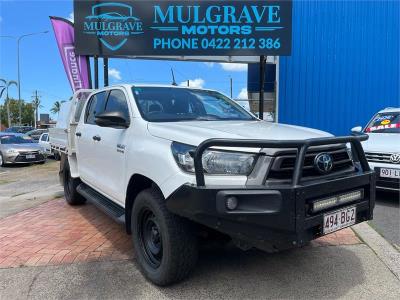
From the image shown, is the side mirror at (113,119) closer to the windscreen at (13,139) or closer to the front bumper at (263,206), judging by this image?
the front bumper at (263,206)

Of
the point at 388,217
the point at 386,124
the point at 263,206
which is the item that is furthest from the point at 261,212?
the point at 386,124

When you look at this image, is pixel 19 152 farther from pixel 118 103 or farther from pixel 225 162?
pixel 225 162

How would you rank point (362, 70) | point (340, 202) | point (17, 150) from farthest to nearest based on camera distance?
point (17, 150) < point (362, 70) < point (340, 202)

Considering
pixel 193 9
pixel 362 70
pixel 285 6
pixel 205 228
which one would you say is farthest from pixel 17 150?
pixel 205 228

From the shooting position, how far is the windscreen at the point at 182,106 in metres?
4.30

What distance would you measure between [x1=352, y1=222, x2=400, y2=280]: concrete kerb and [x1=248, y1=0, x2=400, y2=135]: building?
9009mm

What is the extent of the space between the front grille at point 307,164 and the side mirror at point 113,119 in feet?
5.86

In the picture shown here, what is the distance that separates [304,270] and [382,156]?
383cm

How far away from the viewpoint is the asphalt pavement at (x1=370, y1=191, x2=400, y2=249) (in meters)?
5.10

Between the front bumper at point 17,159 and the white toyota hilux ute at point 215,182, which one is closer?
the white toyota hilux ute at point 215,182

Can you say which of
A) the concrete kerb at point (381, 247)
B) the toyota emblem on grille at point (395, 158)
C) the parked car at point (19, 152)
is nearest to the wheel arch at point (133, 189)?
the concrete kerb at point (381, 247)

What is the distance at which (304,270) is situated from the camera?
3951 mm

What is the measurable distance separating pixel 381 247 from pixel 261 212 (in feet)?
8.02

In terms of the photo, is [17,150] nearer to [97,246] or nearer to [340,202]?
[97,246]
